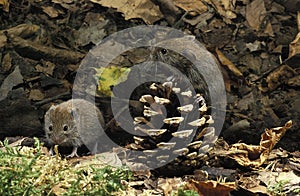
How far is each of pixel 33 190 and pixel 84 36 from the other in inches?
73.3

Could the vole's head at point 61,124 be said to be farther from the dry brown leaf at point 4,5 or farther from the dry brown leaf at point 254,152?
the dry brown leaf at point 254,152

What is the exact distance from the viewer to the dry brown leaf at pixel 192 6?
4.34 meters

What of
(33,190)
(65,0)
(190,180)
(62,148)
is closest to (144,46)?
(65,0)

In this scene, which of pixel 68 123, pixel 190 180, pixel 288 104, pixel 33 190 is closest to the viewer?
pixel 33 190

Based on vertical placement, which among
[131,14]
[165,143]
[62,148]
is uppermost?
[131,14]

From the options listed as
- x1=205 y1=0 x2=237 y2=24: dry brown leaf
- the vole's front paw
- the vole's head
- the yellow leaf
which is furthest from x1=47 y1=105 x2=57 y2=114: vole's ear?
x1=205 y1=0 x2=237 y2=24: dry brown leaf

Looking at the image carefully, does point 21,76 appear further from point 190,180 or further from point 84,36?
point 190,180

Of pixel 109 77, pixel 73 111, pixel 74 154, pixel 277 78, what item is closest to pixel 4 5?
pixel 109 77

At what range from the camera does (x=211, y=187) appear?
9.46ft

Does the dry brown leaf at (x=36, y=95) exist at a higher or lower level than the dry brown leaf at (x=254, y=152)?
higher

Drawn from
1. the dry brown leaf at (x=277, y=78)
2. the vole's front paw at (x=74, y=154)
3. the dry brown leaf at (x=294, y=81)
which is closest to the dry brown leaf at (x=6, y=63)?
the vole's front paw at (x=74, y=154)

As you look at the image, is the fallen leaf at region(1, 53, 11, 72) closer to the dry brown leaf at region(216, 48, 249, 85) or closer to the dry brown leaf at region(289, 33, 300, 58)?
the dry brown leaf at region(216, 48, 249, 85)

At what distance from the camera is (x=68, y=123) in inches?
150

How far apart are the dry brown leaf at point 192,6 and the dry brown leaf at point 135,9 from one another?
7.0 inches
